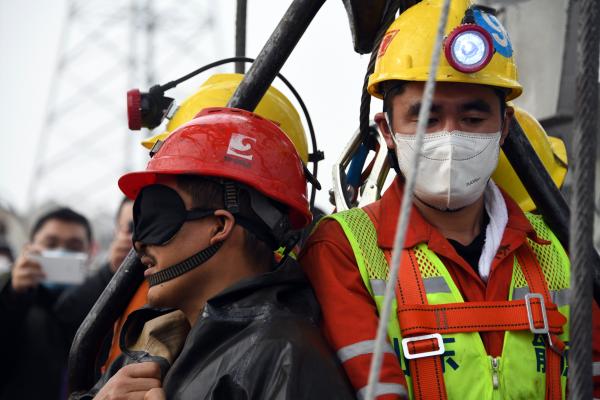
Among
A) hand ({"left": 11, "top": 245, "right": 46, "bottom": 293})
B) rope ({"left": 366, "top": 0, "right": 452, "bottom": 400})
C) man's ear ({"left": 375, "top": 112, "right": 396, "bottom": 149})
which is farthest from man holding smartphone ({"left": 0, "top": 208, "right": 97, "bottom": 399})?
rope ({"left": 366, "top": 0, "right": 452, "bottom": 400})

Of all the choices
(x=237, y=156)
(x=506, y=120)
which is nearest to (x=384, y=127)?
(x=506, y=120)

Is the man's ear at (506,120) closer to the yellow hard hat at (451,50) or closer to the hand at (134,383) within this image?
the yellow hard hat at (451,50)

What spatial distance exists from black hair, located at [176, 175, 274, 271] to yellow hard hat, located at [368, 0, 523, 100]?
0.56m

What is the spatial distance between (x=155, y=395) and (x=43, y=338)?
2948 mm

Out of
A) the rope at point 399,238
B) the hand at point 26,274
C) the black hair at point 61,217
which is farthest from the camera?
the black hair at point 61,217

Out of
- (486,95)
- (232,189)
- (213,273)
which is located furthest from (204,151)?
(486,95)

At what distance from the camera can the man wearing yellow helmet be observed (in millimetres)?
2436

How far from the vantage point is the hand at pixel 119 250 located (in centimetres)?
497

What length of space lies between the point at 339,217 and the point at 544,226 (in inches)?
25.6

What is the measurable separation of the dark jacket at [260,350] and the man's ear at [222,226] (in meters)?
0.18

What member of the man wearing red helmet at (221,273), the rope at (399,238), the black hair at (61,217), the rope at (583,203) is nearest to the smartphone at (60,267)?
the black hair at (61,217)

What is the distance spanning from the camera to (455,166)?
2.58 m

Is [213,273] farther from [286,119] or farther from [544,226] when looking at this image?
[286,119]

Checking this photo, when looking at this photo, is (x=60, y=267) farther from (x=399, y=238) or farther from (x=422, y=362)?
(x=399, y=238)
